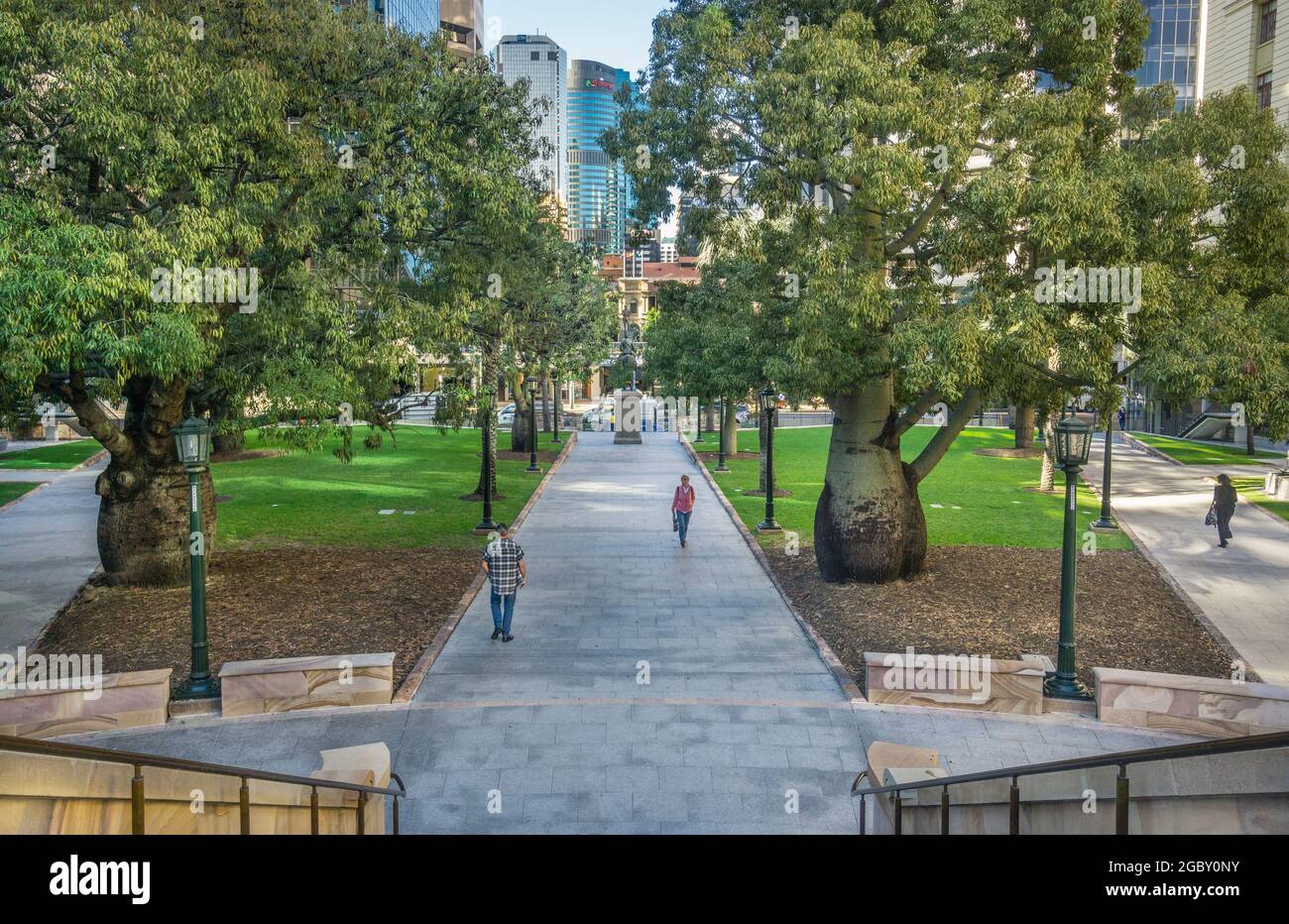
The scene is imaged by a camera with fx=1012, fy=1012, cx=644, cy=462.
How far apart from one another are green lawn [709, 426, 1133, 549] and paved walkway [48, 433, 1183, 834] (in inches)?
333

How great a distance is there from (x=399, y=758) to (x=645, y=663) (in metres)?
3.46

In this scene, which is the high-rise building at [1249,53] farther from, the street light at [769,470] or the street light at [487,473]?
the street light at [487,473]

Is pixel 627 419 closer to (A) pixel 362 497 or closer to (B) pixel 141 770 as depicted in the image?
(A) pixel 362 497

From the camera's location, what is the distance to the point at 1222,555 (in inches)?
787

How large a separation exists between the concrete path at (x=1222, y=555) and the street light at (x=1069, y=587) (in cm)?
297

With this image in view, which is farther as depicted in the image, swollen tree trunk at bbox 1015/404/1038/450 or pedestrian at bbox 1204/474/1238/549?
swollen tree trunk at bbox 1015/404/1038/450

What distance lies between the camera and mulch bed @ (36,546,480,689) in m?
12.9

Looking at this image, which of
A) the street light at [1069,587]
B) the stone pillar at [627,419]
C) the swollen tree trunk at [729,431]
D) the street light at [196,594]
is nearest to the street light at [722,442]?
the swollen tree trunk at [729,431]

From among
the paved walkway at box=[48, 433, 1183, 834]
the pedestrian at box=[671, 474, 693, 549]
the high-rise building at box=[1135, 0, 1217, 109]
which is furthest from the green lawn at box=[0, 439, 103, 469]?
the high-rise building at box=[1135, 0, 1217, 109]

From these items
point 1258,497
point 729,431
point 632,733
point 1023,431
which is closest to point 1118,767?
point 632,733

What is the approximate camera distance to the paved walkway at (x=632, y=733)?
8.38 meters

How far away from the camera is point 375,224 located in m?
14.6

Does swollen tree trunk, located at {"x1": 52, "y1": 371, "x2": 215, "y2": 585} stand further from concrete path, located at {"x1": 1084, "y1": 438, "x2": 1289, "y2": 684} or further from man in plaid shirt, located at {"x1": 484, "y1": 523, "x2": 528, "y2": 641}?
concrete path, located at {"x1": 1084, "y1": 438, "x2": 1289, "y2": 684}

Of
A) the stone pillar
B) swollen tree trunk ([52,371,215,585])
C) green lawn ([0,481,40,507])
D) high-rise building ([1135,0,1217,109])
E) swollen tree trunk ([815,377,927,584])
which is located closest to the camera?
swollen tree trunk ([52,371,215,585])
